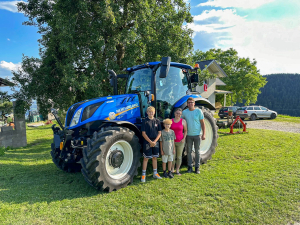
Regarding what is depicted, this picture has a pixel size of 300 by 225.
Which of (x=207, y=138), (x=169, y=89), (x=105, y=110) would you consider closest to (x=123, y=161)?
(x=105, y=110)

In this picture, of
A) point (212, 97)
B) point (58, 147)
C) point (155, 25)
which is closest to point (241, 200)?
point (58, 147)

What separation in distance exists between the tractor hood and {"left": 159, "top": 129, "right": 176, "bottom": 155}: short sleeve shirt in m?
0.78

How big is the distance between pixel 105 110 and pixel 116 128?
Result: 563 mm

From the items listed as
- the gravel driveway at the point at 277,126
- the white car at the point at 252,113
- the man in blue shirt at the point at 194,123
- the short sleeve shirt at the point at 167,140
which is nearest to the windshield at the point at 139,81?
the man in blue shirt at the point at 194,123

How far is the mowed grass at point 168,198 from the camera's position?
119 inches

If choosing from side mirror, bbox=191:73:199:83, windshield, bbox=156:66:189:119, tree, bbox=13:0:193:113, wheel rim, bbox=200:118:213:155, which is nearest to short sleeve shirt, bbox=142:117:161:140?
windshield, bbox=156:66:189:119

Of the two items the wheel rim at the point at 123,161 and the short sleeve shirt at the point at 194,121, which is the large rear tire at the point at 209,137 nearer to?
the short sleeve shirt at the point at 194,121

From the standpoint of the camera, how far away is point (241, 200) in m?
3.47

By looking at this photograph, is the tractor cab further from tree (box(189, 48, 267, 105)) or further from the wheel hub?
tree (box(189, 48, 267, 105))

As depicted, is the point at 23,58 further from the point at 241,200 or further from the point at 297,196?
the point at 297,196

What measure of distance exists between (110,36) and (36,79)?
3575 millimetres

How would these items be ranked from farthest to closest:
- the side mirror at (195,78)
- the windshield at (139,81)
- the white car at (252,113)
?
the white car at (252,113)
the side mirror at (195,78)
the windshield at (139,81)

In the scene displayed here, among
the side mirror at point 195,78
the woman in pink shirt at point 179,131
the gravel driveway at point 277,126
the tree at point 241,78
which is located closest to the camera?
the woman in pink shirt at point 179,131

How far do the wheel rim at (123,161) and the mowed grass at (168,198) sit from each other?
1.13 ft
